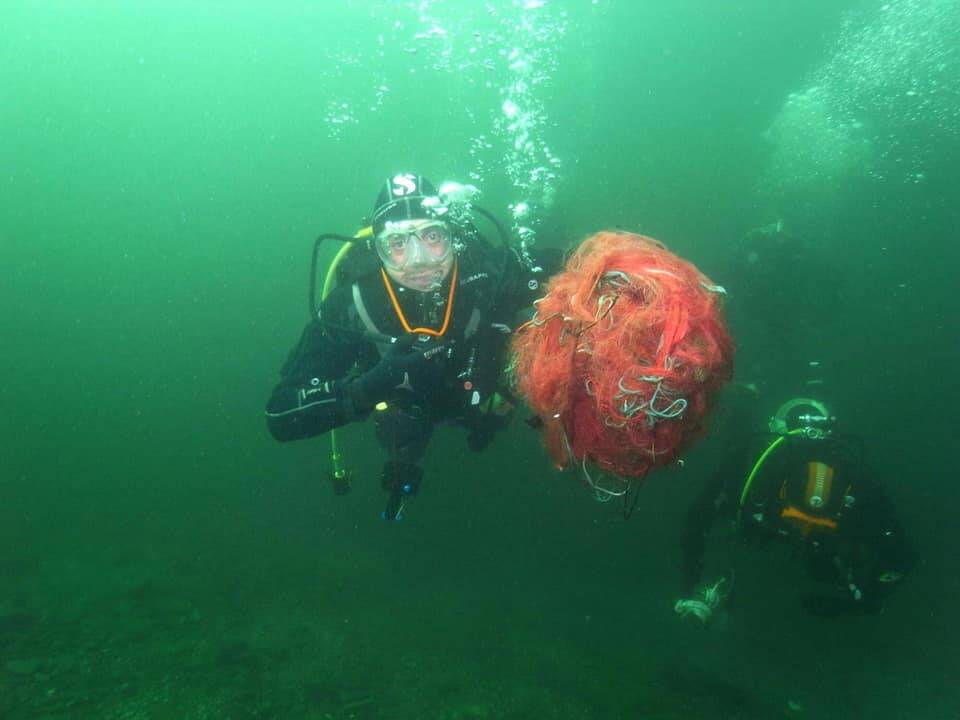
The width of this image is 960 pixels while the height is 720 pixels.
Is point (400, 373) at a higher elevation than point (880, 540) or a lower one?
higher

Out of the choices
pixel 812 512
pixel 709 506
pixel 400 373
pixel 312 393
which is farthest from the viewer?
pixel 709 506

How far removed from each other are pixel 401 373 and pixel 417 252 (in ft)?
3.23

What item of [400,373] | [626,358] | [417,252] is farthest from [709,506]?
[626,358]

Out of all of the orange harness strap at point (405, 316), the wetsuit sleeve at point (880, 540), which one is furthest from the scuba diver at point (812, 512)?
the orange harness strap at point (405, 316)

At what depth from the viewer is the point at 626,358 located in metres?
1.88

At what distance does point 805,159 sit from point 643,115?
30.7 ft

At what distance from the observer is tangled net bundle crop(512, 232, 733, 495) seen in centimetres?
188

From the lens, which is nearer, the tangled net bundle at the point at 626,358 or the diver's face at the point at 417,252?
the tangled net bundle at the point at 626,358

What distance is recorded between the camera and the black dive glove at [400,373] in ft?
10.7

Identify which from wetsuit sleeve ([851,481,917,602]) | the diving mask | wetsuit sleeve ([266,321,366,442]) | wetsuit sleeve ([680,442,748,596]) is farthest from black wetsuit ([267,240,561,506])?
wetsuit sleeve ([851,481,917,602])

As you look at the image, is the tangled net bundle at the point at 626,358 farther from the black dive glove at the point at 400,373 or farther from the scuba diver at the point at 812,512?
the scuba diver at the point at 812,512

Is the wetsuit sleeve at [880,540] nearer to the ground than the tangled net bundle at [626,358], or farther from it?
nearer to the ground

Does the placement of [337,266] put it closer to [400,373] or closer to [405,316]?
[405,316]

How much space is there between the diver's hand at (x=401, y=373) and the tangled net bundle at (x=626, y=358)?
3.11 feet
